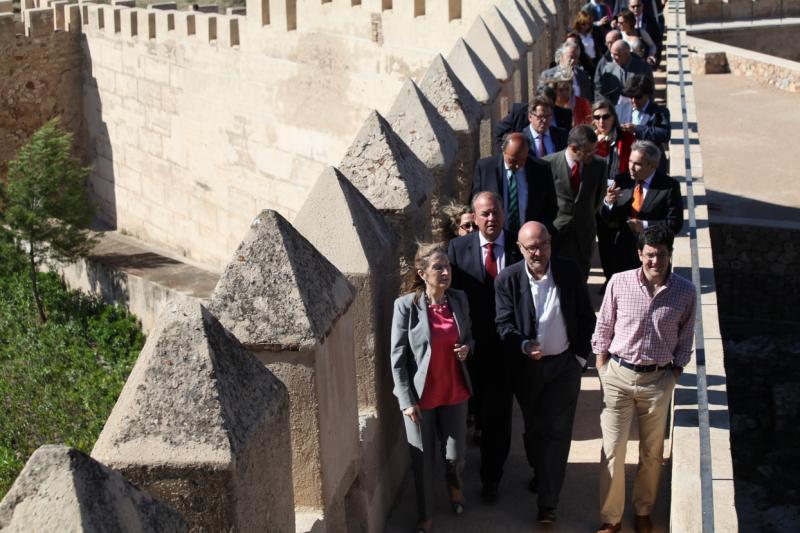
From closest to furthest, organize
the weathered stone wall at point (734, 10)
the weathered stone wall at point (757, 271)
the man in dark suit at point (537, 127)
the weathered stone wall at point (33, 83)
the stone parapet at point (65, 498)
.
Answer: the stone parapet at point (65, 498) → the man in dark suit at point (537, 127) → the weathered stone wall at point (757, 271) → the weathered stone wall at point (33, 83) → the weathered stone wall at point (734, 10)

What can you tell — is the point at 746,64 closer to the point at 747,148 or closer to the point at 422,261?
the point at 747,148

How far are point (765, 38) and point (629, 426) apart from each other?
23.7m

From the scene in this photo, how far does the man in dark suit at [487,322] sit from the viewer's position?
584 centimetres

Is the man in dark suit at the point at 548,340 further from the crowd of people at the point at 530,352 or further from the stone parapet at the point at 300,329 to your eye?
the stone parapet at the point at 300,329

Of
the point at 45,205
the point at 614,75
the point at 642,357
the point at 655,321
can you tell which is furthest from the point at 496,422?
the point at 45,205

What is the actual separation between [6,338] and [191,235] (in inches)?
148

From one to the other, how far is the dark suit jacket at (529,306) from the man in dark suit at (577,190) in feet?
5.03

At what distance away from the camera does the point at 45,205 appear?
2412 centimetres

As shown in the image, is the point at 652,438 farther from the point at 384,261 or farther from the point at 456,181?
the point at 456,181

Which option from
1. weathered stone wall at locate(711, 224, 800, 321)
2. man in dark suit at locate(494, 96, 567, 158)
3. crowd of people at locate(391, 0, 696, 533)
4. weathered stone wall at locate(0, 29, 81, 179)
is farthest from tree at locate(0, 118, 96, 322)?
crowd of people at locate(391, 0, 696, 533)

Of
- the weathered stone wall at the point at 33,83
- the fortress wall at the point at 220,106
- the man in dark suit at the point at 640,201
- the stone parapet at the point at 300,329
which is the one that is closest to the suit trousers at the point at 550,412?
the stone parapet at the point at 300,329

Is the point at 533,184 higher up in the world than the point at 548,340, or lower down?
higher up

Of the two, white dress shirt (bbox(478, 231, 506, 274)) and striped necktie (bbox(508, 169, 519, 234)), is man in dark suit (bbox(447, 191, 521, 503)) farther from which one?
striped necktie (bbox(508, 169, 519, 234))

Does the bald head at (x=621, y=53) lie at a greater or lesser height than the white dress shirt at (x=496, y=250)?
greater
